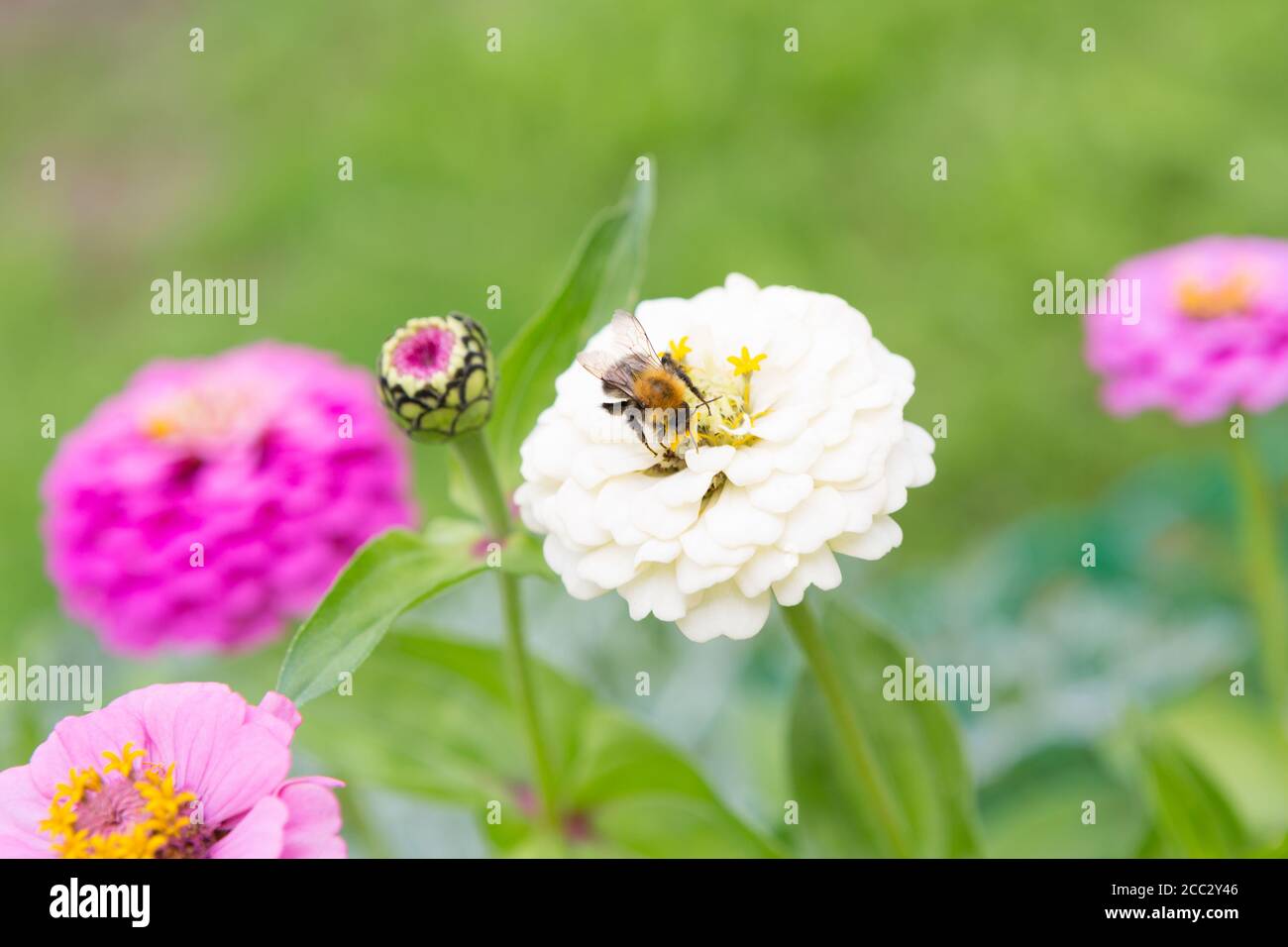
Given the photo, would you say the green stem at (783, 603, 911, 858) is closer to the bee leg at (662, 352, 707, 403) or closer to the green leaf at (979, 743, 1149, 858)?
the bee leg at (662, 352, 707, 403)

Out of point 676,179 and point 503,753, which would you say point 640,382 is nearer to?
point 503,753

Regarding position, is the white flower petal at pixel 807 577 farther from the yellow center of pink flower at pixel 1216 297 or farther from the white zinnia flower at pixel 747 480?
the yellow center of pink flower at pixel 1216 297

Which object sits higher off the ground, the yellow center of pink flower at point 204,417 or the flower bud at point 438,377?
the yellow center of pink flower at point 204,417

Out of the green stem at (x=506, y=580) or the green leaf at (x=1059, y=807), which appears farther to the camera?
the green leaf at (x=1059, y=807)

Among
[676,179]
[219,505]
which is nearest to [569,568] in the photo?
[219,505]

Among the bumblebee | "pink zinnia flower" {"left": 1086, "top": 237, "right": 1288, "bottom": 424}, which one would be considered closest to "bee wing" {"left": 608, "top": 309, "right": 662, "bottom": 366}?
the bumblebee

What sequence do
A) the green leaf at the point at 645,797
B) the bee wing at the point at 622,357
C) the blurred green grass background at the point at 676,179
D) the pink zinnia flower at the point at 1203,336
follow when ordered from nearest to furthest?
1. the bee wing at the point at 622,357
2. the green leaf at the point at 645,797
3. the pink zinnia flower at the point at 1203,336
4. the blurred green grass background at the point at 676,179

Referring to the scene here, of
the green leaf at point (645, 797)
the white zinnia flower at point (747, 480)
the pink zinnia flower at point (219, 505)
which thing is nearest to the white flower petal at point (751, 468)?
the white zinnia flower at point (747, 480)
